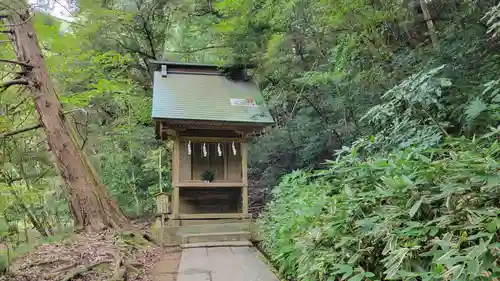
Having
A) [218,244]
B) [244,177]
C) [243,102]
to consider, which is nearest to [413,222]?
[218,244]

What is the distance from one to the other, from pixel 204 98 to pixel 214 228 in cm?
295

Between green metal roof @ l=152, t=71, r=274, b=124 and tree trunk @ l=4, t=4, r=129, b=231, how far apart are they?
1.71 meters

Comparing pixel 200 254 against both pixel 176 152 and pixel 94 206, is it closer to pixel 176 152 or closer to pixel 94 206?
pixel 94 206

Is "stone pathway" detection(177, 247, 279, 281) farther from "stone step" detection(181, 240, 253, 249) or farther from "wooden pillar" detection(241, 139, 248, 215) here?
"wooden pillar" detection(241, 139, 248, 215)

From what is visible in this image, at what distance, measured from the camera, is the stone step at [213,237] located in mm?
6672

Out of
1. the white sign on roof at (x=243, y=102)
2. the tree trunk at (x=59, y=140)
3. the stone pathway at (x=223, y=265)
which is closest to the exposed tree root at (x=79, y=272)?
the stone pathway at (x=223, y=265)

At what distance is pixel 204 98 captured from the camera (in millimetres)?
8117

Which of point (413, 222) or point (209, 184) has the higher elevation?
point (413, 222)

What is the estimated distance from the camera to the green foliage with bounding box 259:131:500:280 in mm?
1629

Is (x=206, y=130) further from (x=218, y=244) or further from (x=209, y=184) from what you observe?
(x=218, y=244)

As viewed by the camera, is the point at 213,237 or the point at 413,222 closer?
the point at 413,222

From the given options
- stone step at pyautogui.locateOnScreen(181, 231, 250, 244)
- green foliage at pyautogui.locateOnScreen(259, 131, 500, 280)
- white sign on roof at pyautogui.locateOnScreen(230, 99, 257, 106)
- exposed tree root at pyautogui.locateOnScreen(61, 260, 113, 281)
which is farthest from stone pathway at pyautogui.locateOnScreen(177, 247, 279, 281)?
white sign on roof at pyautogui.locateOnScreen(230, 99, 257, 106)

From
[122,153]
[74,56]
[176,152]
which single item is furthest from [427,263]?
[122,153]

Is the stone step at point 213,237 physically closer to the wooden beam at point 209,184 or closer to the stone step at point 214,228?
the stone step at point 214,228
